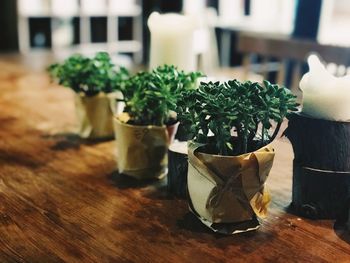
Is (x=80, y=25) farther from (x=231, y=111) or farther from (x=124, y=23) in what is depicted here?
(x=231, y=111)

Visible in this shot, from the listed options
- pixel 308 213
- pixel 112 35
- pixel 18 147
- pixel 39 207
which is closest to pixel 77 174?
pixel 39 207

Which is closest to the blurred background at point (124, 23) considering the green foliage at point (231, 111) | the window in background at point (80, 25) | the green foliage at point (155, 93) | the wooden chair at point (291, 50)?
the window in background at point (80, 25)

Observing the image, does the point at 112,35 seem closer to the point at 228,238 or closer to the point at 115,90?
the point at 115,90

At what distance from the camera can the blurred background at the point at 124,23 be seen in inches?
180

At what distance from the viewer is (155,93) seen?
1129mm

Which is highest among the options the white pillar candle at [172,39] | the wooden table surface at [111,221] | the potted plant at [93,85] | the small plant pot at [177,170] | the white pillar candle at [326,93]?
the white pillar candle at [172,39]

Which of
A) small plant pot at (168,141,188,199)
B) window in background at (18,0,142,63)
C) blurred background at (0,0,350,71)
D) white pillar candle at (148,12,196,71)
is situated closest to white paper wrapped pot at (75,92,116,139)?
white pillar candle at (148,12,196,71)

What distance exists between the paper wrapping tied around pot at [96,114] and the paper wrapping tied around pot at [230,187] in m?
0.60

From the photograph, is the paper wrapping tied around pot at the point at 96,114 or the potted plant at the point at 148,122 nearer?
the potted plant at the point at 148,122

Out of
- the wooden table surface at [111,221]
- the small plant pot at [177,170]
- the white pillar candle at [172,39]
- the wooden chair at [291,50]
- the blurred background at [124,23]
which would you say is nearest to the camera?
the wooden table surface at [111,221]

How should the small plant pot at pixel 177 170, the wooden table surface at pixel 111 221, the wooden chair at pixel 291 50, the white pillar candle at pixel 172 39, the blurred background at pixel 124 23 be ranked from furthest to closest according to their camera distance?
1. the blurred background at pixel 124 23
2. the wooden chair at pixel 291 50
3. the white pillar candle at pixel 172 39
4. the small plant pot at pixel 177 170
5. the wooden table surface at pixel 111 221

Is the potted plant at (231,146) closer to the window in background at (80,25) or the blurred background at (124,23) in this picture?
the blurred background at (124,23)

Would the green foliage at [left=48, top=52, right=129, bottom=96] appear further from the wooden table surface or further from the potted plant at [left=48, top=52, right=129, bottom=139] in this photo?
the wooden table surface

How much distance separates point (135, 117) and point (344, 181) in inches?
21.6
